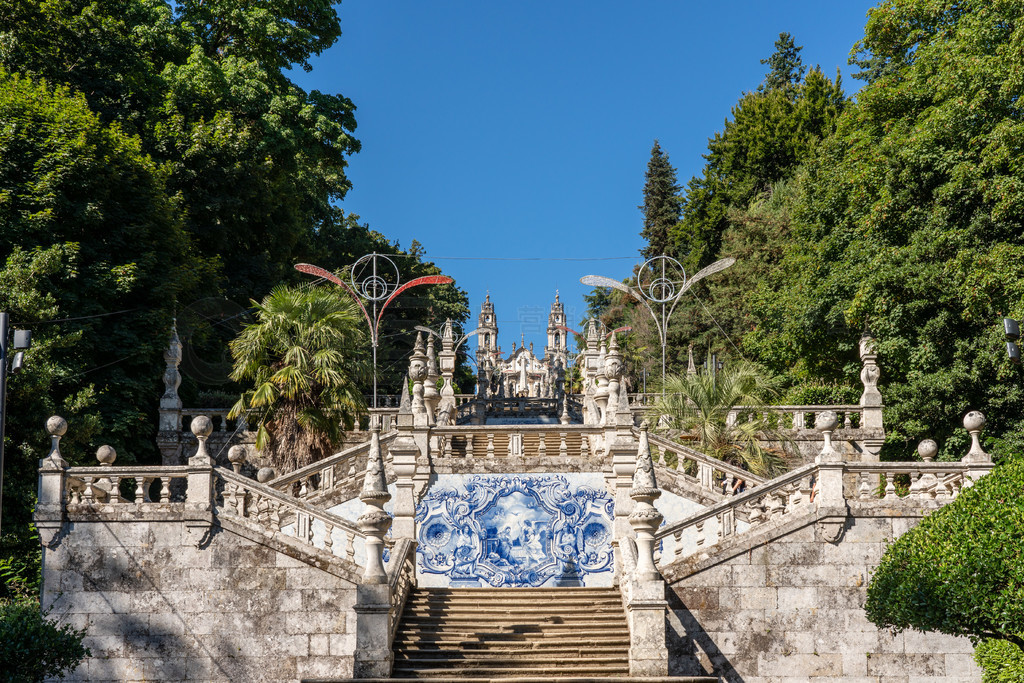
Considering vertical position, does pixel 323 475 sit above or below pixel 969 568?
above

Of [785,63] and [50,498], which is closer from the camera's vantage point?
[50,498]

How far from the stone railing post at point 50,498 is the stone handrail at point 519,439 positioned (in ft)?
21.5

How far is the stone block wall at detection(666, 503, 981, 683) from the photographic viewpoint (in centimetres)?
1566

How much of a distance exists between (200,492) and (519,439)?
19.9ft

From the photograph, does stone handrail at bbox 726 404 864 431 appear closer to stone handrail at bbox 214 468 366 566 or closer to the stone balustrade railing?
the stone balustrade railing

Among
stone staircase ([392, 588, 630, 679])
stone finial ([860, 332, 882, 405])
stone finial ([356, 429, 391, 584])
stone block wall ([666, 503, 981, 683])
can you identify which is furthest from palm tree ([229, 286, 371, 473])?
stone finial ([860, 332, 882, 405])

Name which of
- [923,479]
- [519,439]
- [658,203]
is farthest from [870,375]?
[658,203]

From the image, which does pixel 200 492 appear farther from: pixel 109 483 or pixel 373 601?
pixel 373 601

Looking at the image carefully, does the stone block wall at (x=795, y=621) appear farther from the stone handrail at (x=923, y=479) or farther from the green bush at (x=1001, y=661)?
the green bush at (x=1001, y=661)

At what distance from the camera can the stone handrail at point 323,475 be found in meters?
18.4

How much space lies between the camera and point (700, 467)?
19.0m

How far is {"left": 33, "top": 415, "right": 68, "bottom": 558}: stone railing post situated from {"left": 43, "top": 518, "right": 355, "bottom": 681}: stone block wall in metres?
0.22

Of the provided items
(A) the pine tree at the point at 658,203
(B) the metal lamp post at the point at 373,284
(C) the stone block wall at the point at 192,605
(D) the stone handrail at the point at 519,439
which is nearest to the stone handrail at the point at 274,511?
(C) the stone block wall at the point at 192,605

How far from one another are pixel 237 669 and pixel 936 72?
65.8 feet
